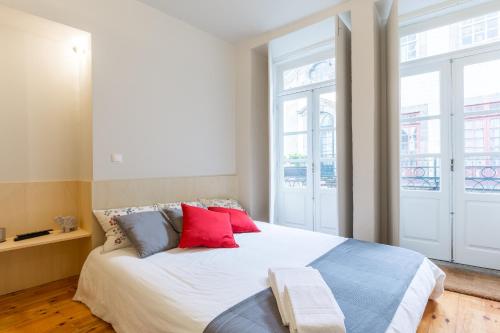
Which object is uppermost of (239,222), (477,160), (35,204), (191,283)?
(477,160)

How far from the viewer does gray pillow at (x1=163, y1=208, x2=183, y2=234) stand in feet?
7.78

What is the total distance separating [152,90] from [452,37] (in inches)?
128

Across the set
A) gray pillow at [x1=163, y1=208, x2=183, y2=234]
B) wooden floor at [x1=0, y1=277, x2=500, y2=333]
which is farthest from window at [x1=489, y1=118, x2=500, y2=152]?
gray pillow at [x1=163, y1=208, x2=183, y2=234]

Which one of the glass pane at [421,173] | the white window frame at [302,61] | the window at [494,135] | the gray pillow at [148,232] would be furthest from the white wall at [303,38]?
the gray pillow at [148,232]

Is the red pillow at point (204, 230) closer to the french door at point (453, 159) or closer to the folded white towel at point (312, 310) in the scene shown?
the folded white towel at point (312, 310)

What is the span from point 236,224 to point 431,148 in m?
2.34

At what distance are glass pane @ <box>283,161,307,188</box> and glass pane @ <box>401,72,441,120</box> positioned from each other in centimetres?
139

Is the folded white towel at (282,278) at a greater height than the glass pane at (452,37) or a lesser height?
lesser

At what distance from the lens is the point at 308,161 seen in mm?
3770

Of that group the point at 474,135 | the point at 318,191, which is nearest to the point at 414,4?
the point at 474,135

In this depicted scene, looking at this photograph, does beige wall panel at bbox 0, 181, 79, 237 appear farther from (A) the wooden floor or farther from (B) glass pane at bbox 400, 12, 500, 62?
(B) glass pane at bbox 400, 12, 500, 62

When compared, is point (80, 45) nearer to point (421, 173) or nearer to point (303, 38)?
A: point (303, 38)

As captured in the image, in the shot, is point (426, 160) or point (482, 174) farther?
point (426, 160)

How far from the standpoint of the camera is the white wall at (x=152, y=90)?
2461 millimetres
